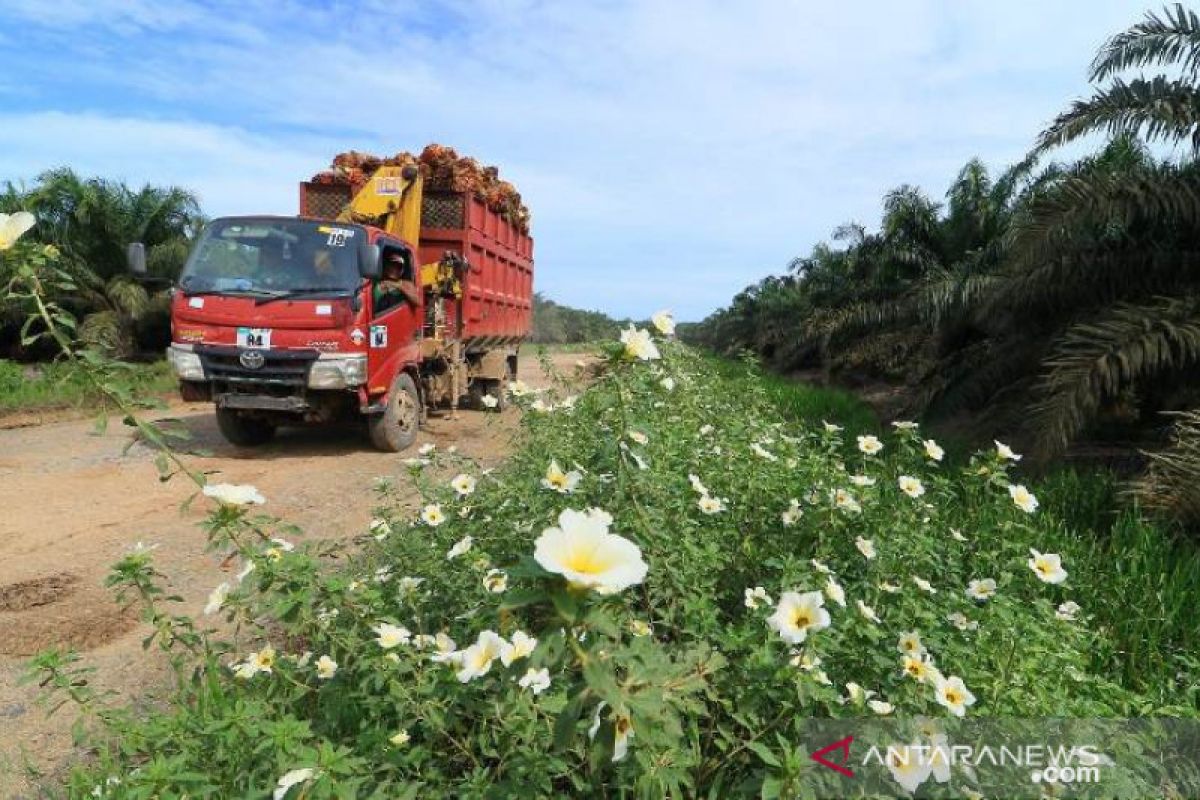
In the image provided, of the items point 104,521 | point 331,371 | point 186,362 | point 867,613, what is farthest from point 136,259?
point 867,613

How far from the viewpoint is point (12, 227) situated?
1918 mm

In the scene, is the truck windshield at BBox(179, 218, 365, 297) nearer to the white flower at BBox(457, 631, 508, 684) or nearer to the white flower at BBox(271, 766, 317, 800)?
the white flower at BBox(457, 631, 508, 684)

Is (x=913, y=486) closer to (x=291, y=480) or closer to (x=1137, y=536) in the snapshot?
(x=1137, y=536)

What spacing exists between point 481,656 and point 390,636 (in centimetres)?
37

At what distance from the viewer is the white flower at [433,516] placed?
324 centimetres

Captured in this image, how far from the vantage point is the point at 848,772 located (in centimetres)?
169

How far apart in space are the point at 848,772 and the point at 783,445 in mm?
2494

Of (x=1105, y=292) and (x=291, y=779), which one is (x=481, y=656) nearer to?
(x=291, y=779)

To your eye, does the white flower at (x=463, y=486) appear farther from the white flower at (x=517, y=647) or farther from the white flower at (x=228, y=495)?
the white flower at (x=517, y=647)

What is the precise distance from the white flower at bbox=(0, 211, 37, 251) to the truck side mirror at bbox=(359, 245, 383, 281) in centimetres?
533

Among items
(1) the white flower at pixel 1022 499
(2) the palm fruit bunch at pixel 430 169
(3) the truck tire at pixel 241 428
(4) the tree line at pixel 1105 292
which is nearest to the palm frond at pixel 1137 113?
(4) the tree line at pixel 1105 292

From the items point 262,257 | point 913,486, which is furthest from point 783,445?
point 262,257

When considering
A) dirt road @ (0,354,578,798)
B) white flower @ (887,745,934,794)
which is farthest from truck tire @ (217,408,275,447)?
white flower @ (887,745,934,794)

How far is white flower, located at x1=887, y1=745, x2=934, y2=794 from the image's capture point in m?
1.57
